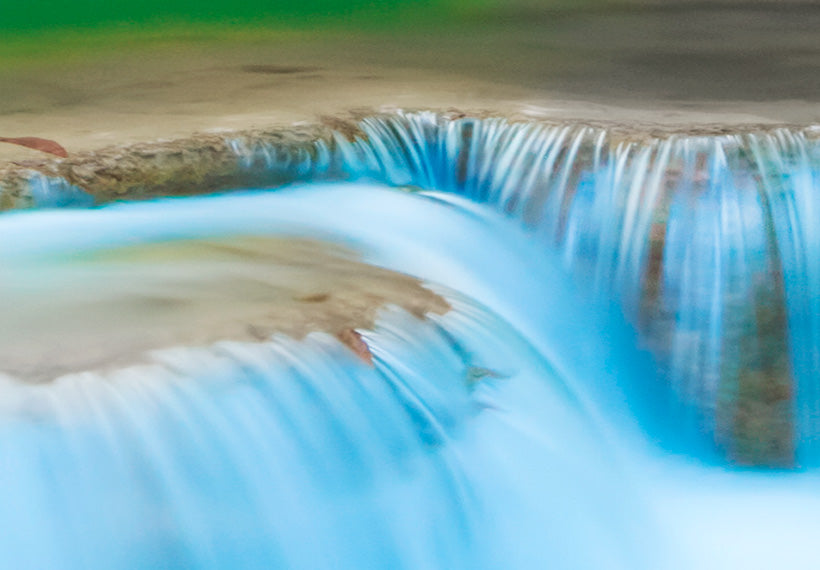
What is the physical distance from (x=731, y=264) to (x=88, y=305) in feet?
6.01

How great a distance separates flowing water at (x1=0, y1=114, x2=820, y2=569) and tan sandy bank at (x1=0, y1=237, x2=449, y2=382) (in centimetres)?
5

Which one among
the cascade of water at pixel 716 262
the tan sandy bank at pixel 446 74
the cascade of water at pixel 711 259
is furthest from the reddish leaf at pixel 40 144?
the cascade of water at pixel 716 262

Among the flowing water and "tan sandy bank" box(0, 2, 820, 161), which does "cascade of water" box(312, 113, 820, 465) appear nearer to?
the flowing water

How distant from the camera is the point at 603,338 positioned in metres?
3.13

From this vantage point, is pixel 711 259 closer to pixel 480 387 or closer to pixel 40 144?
pixel 480 387

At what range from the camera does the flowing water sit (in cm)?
186

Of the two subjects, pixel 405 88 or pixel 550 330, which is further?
pixel 405 88

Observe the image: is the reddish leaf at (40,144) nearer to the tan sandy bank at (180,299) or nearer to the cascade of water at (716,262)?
the tan sandy bank at (180,299)

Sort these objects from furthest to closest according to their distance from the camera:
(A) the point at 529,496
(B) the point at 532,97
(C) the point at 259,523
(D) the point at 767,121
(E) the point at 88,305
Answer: (B) the point at 532,97 < (D) the point at 767,121 < (A) the point at 529,496 < (E) the point at 88,305 < (C) the point at 259,523

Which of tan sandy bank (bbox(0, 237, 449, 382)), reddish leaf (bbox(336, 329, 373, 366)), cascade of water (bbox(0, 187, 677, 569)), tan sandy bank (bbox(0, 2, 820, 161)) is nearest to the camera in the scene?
cascade of water (bbox(0, 187, 677, 569))

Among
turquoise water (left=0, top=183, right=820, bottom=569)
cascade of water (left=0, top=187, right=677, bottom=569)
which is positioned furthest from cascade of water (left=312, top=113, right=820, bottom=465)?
cascade of water (left=0, top=187, right=677, bottom=569)

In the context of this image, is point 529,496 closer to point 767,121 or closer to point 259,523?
point 259,523

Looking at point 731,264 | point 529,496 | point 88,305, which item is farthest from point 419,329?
point 731,264

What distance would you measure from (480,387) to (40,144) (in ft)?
5.02
